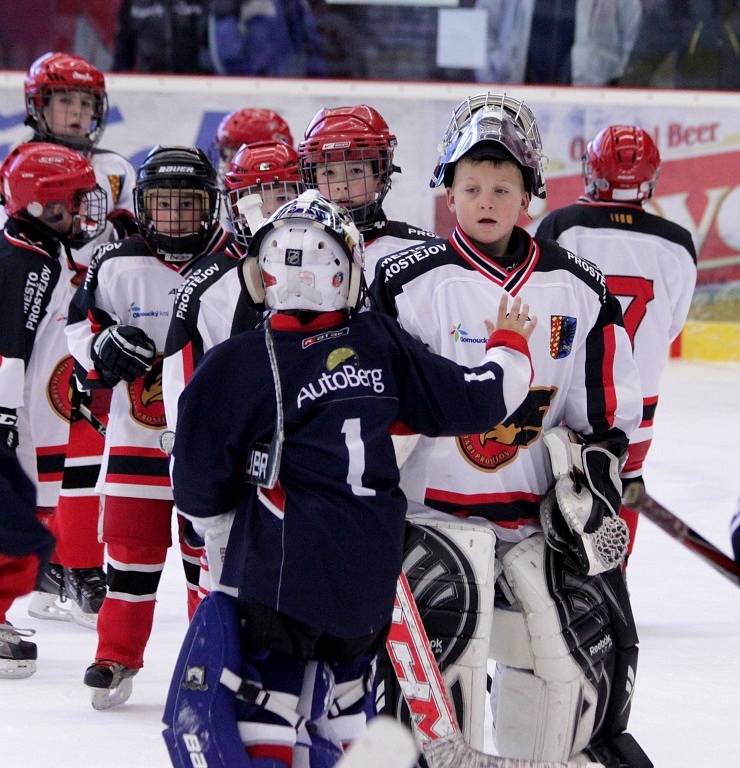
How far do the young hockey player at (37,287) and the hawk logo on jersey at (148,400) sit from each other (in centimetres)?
28

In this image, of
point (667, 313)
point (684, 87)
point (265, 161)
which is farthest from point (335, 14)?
point (265, 161)

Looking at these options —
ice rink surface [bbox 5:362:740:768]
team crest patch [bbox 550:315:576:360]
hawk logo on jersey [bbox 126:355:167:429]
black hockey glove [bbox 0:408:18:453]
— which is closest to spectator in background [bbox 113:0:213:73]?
ice rink surface [bbox 5:362:740:768]

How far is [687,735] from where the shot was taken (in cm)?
284

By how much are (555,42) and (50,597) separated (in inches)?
202

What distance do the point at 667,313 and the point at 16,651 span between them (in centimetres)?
180

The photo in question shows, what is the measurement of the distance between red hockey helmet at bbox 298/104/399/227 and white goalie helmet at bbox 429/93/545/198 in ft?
1.70

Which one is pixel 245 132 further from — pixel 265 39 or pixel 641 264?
pixel 265 39

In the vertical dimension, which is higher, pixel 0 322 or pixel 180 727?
pixel 0 322

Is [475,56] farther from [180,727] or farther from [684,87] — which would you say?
[180,727]

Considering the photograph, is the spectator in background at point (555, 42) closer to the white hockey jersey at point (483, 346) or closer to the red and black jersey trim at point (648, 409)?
the red and black jersey trim at point (648, 409)

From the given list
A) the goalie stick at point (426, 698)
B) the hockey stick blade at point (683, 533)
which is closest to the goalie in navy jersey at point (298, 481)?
the goalie stick at point (426, 698)

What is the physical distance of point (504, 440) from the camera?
229 centimetres

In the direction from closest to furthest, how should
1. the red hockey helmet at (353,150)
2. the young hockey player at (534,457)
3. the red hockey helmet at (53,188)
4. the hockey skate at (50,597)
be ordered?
1. the young hockey player at (534,457)
2. the red hockey helmet at (353,150)
3. the red hockey helmet at (53,188)
4. the hockey skate at (50,597)

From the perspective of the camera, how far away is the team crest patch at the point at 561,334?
2.27 meters
